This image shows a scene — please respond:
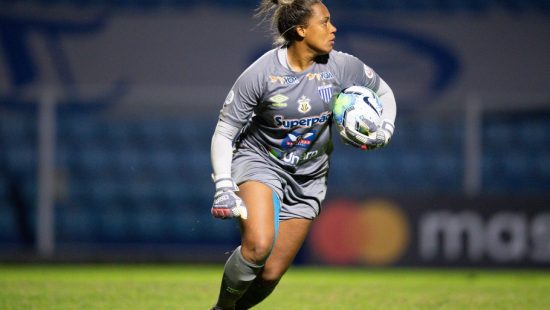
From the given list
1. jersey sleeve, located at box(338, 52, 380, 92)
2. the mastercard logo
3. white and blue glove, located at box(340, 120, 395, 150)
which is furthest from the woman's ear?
the mastercard logo

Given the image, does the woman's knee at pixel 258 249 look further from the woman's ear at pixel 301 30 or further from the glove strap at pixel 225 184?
the woman's ear at pixel 301 30

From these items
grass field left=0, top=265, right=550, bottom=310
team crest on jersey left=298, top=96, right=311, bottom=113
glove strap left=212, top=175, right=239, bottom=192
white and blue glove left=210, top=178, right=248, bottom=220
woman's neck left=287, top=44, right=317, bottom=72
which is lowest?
grass field left=0, top=265, right=550, bottom=310

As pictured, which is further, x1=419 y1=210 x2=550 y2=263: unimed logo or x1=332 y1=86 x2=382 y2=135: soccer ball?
x1=419 y1=210 x2=550 y2=263: unimed logo

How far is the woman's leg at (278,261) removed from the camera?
17.3ft

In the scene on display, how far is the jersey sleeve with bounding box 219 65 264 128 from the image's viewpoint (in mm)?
5109

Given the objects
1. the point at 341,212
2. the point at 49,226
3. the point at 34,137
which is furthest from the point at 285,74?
the point at 34,137

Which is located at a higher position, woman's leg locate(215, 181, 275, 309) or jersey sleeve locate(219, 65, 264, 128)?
jersey sleeve locate(219, 65, 264, 128)

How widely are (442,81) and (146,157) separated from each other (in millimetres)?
4358

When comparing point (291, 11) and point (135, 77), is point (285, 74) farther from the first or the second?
point (135, 77)

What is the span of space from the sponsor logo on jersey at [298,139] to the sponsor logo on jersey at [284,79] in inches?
11.4

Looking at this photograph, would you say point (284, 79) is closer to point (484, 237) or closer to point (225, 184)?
point (225, 184)

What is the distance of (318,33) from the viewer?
17.2 ft

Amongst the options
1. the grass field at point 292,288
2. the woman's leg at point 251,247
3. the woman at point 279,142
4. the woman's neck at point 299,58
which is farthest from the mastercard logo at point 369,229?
the woman's leg at point 251,247

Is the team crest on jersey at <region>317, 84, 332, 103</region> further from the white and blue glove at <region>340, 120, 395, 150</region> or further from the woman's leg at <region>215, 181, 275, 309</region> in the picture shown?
the woman's leg at <region>215, 181, 275, 309</region>
